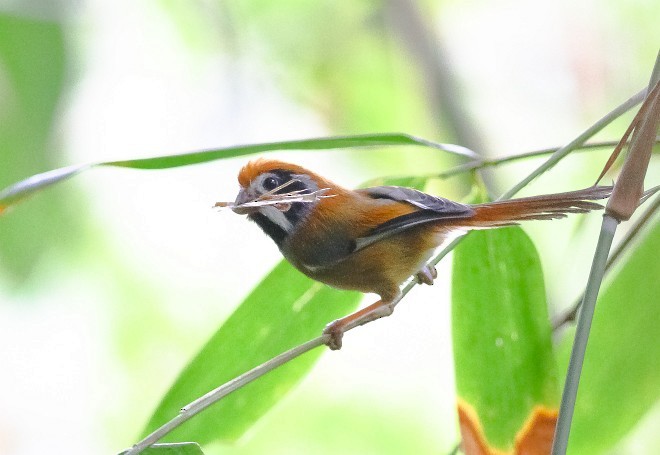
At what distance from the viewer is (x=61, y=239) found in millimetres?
2664

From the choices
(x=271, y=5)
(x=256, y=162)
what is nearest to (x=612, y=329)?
(x=256, y=162)

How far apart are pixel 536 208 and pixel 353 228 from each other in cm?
41

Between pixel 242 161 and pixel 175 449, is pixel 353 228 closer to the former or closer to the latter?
pixel 175 449

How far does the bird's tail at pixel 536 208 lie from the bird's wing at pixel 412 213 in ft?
0.08

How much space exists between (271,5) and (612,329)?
7.59 ft

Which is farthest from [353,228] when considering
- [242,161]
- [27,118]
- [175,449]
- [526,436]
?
[242,161]

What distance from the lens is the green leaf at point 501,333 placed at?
4.14 feet

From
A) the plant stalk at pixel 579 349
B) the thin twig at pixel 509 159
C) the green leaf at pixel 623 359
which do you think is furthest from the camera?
the green leaf at pixel 623 359

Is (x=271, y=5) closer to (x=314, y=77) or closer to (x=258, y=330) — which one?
(x=314, y=77)

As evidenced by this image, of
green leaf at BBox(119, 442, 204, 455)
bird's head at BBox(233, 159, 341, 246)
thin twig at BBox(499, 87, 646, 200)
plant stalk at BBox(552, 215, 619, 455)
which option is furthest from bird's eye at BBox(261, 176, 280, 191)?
plant stalk at BBox(552, 215, 619, 455)

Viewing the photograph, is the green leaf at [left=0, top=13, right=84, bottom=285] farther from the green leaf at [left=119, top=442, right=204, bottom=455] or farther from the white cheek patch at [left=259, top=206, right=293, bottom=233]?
the green leaf at [left=119, top=442, right=204, bottom=455]

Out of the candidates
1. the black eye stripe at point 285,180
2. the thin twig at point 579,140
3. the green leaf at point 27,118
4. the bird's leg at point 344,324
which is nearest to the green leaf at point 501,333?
the bird's leg at point 344,324

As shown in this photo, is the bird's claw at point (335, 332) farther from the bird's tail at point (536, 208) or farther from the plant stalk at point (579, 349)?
the plant stalk at point (579, 349)

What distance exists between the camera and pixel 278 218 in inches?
61.8
